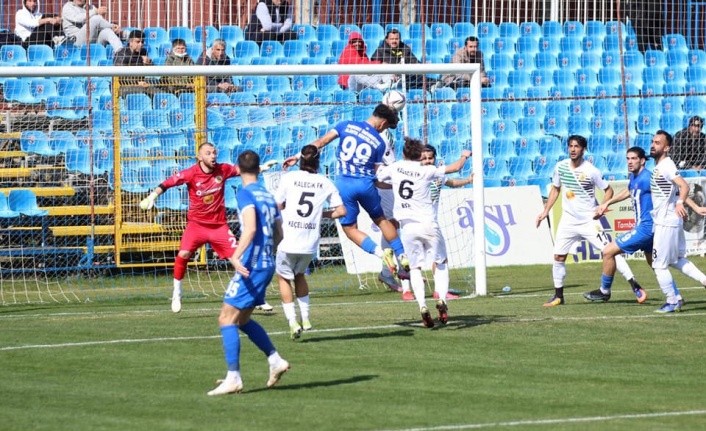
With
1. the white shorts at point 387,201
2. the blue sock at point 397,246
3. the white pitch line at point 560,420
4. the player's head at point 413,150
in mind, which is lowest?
the white pitch line at point 560,420

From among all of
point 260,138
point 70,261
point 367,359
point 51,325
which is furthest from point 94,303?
point 367,359

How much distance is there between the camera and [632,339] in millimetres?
12336

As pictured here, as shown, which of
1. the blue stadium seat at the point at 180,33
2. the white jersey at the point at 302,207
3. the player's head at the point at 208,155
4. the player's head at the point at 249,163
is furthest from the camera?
the blue stadium seat at the point at 180,33

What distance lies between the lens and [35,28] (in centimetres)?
2336

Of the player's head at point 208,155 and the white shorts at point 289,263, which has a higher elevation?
the player's head at point 208,155

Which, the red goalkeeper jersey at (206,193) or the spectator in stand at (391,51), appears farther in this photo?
the spectator in stand at (391,51)

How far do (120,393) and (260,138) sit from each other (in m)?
12.8

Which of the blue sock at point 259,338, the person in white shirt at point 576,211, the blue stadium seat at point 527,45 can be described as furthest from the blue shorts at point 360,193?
the blue stadium seat at point 527,45

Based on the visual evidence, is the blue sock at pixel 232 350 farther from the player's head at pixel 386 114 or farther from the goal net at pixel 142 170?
the goal net at pixel 142 170

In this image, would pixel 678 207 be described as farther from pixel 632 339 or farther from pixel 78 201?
pixel 78 201

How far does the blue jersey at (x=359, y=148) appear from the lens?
15.6 meters

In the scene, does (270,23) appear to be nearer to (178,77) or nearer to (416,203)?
(178,77)

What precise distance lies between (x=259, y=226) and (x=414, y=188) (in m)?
3.96

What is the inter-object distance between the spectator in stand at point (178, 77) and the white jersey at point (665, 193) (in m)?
9.30
